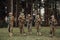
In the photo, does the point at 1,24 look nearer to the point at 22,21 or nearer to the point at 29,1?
the point at 29,1

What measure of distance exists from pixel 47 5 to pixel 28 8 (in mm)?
3265

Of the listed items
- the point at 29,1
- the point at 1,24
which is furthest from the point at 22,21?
the point at 29,1

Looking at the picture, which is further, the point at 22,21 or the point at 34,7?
the point at 34,7

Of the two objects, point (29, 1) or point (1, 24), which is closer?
point (1, 24)

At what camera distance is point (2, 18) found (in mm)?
48625

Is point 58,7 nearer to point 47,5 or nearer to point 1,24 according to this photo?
point 47,5

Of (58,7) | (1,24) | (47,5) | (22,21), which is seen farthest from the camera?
(58,7)

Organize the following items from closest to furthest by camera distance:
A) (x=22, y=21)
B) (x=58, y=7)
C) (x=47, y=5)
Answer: (x=22, y=21)
(x=47, y=5)
(x=58, y=7)

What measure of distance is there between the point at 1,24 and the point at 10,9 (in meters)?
2.75

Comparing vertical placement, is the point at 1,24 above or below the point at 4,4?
below

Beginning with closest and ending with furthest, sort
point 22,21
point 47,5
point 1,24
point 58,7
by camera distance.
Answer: point 22,21 → point 1,24 → point 47,5 → point 58,7

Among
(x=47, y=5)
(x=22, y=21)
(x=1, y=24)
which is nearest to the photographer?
(x=22, y=21)

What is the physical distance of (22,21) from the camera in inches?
1079

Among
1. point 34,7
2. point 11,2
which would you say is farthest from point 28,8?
point 11,2
